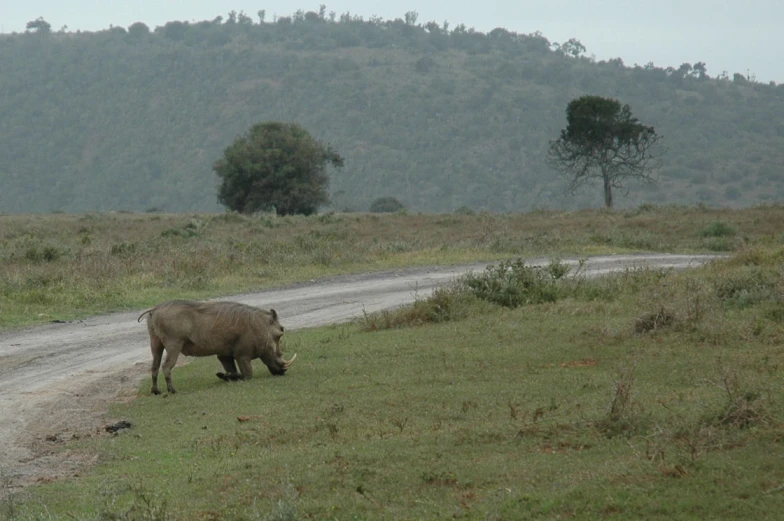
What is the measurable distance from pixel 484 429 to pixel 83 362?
8978 mm

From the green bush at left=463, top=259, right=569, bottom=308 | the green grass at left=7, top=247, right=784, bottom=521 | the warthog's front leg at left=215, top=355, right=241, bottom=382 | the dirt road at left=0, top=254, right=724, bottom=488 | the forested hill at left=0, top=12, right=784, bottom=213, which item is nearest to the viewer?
the green grass at left=7, top=247, right=784, bottom=521

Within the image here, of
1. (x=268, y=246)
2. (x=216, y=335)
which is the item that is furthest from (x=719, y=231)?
(x=216, y=335)

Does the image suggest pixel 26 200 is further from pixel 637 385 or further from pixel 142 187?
pixel 637 385

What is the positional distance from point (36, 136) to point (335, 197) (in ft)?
127

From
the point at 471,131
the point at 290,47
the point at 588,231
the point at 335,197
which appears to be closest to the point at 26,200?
the point at 335,197

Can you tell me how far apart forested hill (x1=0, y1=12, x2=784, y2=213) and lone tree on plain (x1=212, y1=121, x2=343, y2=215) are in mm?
26928

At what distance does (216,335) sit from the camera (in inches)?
553

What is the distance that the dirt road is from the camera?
11102mm

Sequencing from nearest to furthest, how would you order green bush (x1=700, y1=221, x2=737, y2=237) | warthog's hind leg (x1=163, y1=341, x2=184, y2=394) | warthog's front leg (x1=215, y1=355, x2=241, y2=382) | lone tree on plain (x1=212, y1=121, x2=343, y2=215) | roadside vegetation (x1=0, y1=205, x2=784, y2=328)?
warthog's hind leg (x1=163, y1=341, x2=184, y2=394) < warthog's front leg (x1=215, y1=355, x2=241, y2=382) < roadside vegetation (x1=0, y1=205, x2=784, y2=328) < green bush (x1=700, y1=221, x2=737, y2=237) < lone tree on plain (x1=212, y1=121, x2=343, y2=215)

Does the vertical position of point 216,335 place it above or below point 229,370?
above

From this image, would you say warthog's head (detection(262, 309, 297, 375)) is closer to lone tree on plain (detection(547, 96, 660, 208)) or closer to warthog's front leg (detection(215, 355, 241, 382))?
warthog's front leg (detection(215, 355, 241, 382))

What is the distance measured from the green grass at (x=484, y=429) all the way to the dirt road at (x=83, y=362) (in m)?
0.53

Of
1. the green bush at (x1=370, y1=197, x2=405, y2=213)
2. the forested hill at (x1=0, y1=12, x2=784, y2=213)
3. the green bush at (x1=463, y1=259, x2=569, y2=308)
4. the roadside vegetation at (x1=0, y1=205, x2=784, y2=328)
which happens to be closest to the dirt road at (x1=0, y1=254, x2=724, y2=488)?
the roadside vegetation at (x1=0, y1=205, x2=784, y2=328)

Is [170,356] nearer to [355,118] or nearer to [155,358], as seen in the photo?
[155,358]
